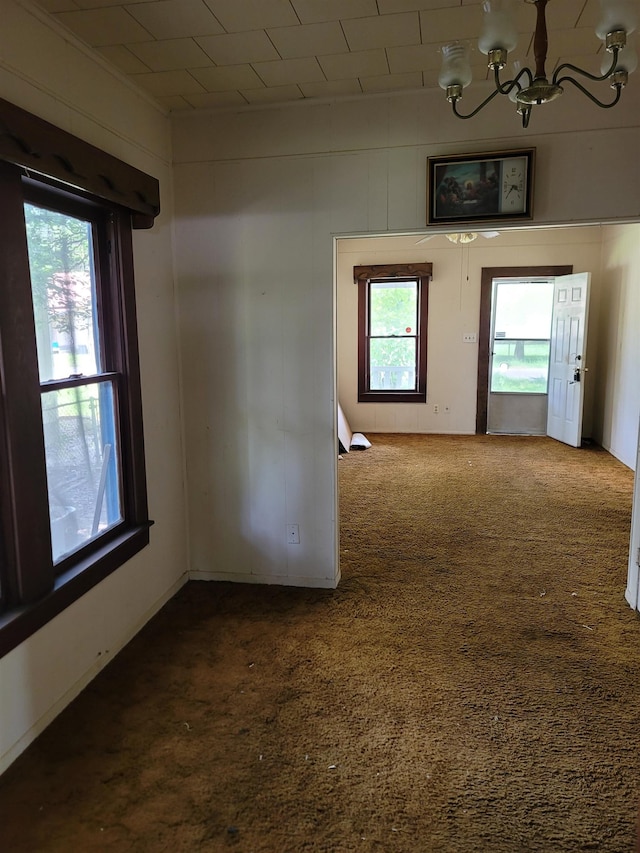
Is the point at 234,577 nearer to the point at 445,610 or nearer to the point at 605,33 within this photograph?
the point at 445,610

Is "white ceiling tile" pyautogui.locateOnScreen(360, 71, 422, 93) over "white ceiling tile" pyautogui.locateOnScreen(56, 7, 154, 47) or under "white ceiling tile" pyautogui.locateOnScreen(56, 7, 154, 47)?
over

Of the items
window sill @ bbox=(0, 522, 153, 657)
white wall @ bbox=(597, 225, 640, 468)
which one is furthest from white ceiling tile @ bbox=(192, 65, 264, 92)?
white wall @ bbox=(597, 225, 640, 468)

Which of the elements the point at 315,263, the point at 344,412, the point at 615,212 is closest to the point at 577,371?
the point at 344,412

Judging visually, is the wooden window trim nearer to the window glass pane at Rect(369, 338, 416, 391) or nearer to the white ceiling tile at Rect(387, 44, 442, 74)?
the white ceiling tile at Rect(387, 44, 442, 74)

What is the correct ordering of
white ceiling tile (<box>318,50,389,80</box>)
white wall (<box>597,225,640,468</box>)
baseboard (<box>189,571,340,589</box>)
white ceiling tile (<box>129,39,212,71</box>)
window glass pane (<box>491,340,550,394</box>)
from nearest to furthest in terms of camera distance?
white ceiling tile (<box>129,39,212,71</box>) < white ceiling tile (<box>318,50,389,80</box>) < baseboard (<box>189,571,340,589</box>) < white wall (<box>597,225,640,468</box>) < window glass pane (<box>491,340,550,394</box>)

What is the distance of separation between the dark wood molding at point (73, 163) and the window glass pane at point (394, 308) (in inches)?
199

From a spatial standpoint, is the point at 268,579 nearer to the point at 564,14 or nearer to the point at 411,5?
the point at 411,5

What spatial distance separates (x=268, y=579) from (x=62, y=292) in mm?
1937

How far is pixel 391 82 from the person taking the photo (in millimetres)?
2781

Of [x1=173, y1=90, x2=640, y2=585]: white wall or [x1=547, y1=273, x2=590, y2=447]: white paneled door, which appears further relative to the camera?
[x1=547, y1=273, x2=590, y2=447]: white paneled door

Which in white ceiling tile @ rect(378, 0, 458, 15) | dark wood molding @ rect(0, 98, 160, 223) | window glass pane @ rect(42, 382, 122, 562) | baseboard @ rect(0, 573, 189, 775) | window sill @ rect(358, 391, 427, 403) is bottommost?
baseboard @ rect(0, 573, 189, 775)

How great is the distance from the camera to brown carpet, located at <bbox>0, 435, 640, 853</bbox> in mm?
1764

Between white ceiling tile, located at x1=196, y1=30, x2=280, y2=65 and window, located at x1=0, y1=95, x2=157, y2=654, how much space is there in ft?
1.99

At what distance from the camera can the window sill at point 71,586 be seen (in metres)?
1.96
